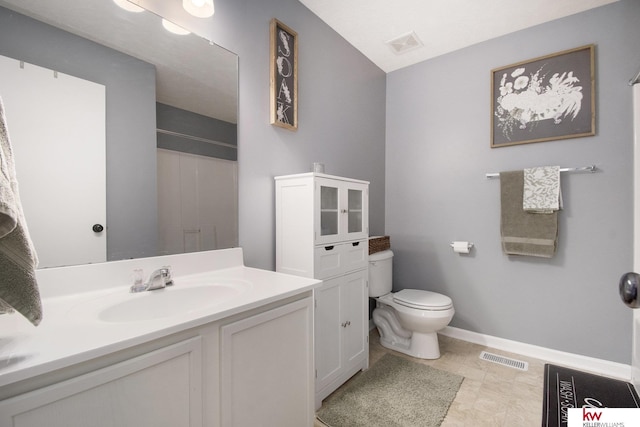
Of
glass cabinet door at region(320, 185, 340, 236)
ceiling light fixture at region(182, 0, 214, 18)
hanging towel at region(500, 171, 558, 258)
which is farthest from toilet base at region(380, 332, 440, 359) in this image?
ceiling light fixture at region(182, 0, 214, 18)

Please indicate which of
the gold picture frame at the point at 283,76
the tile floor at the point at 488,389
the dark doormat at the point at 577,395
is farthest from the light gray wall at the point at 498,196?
the dark doormat at the point at 577,395

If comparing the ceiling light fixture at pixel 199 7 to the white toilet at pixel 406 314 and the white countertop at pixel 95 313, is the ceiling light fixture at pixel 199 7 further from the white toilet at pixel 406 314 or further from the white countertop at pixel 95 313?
the white toilet at pixel 406 314

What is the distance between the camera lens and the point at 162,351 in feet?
2.45

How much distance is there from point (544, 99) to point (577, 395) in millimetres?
2225

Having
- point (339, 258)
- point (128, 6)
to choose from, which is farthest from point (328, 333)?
point (128, 6)

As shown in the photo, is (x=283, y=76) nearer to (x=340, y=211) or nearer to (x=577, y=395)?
(x=340, y=211)

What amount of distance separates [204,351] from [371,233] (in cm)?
205

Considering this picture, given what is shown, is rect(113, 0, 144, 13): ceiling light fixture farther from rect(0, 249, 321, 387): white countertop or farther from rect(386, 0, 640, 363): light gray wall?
rect(386, 0, 640, 363): light gray wall

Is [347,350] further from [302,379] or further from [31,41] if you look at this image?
[31,41]

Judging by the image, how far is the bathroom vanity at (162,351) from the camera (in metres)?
0.60

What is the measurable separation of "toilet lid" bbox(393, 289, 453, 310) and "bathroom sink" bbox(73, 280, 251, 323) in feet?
4.64

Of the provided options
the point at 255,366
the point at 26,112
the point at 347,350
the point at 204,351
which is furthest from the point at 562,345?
the point at 26,112

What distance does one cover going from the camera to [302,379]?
1.17 meters

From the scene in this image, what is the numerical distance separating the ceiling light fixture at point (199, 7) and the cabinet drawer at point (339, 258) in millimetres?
1352
